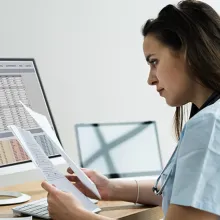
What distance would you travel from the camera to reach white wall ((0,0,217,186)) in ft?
6.25

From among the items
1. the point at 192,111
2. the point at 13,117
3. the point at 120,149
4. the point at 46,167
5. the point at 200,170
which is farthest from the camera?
the point at 120,149

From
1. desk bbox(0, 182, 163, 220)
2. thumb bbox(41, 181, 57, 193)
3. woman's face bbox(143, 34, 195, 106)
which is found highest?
woman's face bbox(143, 34, 195, 106)

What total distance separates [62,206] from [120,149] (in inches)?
33.8

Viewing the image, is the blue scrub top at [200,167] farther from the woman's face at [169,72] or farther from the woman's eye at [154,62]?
the woman's eye at [154,62]

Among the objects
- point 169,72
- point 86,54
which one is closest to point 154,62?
point 169,72

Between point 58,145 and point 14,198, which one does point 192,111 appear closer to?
point 58,145

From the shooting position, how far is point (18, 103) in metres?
1.43

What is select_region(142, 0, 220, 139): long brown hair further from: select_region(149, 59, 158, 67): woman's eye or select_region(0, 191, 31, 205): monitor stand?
select_region(0, 191, 31, 205): monitor stand

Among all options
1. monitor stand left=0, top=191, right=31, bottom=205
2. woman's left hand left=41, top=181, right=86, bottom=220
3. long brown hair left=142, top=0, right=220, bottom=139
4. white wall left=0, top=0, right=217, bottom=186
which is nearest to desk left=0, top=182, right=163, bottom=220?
monitor stand left=0, top=191, right=31, bottom=205

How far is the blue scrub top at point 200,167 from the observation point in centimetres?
88

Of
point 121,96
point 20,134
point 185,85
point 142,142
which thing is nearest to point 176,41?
point 185,85

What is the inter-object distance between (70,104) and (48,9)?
17.0 inches

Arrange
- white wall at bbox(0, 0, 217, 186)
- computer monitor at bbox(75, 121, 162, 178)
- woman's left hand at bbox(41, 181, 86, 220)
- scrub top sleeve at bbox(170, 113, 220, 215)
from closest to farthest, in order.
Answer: scrub top sleeve at bbox(170, 113, 220, 215), woman's left hand at bbox(41, 181, 86, 220), computer monitor at bbox(75, 121, 162, 178), white wall at bbox(0, 0, 217, 186)

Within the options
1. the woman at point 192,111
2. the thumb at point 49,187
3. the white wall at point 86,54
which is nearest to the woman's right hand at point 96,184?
the woman at point 192,111
